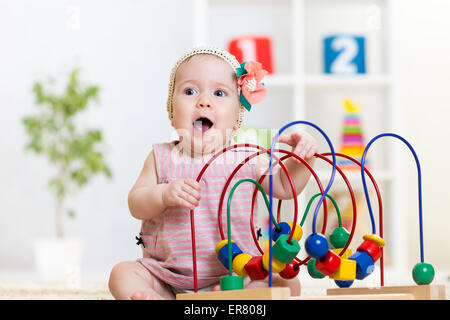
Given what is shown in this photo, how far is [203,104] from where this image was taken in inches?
36.3

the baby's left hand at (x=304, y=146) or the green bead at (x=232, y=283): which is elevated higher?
the baby's left hand at (x=304, y=146)

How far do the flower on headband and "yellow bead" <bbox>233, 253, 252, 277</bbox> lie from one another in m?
0.27

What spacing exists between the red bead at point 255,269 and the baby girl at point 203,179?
0.46ft

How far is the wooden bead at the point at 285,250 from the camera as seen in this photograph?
677 mm

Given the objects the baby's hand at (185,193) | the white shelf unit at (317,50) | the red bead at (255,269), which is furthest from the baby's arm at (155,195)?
the white shelf unit at (317,50)

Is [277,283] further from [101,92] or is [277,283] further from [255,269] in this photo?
[101,92]

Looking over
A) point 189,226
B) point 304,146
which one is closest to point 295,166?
point 304,146

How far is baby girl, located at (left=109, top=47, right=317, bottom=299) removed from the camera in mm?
916

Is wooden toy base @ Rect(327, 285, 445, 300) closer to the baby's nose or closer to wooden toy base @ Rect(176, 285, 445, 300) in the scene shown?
wooden toy base @ Rect(176, 285, 445, 300)

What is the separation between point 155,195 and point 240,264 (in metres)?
0.18

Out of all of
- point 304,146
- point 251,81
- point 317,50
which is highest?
point 317,50

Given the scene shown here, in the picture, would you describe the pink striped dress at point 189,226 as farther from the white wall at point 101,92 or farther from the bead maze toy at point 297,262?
the white wall at point 101,92

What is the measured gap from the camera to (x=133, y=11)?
2.54 metres

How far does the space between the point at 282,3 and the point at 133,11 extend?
70 cm
